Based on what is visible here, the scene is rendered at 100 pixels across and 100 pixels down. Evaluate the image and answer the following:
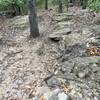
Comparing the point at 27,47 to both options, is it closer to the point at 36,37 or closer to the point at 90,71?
the point at 36,37

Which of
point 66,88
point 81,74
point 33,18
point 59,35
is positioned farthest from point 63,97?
point 33,18

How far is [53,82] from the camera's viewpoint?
5.02 metres

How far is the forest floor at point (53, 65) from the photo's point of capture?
4.78m

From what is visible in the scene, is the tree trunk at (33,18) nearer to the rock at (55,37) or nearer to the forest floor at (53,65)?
the forest floor at (53,65)

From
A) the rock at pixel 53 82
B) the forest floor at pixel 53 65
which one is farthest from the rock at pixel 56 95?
the rock at pixel 53 82

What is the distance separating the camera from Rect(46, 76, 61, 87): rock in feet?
16.2

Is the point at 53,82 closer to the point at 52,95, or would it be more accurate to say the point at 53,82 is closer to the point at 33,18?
the point at 52,95

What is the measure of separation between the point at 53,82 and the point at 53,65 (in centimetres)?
120

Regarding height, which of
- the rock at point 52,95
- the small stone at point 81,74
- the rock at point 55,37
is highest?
the rock at point 55,37

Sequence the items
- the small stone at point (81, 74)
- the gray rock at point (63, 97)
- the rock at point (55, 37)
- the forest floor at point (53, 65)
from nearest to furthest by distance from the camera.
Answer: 1. the gray rock at point (63, 97)
2. the forest floor at point (53, 65)
3. the small stone at point (81, 74)
4. the rock at point (55, 37)

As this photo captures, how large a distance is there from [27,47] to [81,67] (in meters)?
3.19

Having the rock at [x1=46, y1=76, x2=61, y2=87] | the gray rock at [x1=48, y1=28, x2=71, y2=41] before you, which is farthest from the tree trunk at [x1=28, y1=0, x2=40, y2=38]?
the rock at [x1=46, y1=76, x2=61, y2=87]

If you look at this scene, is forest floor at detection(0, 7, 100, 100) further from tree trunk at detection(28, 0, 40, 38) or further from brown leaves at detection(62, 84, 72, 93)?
tree trunk at detection(28, 0, 40, 38)

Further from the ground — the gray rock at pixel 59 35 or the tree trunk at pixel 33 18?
the tree trunk at pixel 33 18
